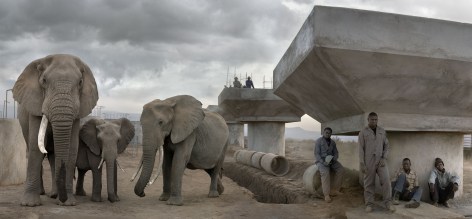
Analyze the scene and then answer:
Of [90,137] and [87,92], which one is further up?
[87,92]

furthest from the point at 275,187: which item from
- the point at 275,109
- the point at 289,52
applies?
the point at 275,109

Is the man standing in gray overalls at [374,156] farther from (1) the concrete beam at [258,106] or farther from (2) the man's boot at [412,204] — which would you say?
(1) the concrete beam at [258,106]

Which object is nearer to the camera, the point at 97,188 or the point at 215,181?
the point at 97,188

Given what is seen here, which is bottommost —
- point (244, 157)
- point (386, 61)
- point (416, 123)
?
point (244, 157)

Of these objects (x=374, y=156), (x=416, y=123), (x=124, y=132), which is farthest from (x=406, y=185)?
(x=124, y=132)

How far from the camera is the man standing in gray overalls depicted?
26.3ft

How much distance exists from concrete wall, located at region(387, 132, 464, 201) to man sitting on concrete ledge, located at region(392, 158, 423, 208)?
44 cm

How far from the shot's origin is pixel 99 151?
29.6ft

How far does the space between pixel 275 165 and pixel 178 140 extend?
22.2 ft

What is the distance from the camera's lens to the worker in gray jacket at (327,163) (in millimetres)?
9203

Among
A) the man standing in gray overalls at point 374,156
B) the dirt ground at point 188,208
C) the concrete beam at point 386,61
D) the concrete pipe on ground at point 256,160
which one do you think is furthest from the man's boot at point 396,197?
the concrete pipe on ground at point 256,160

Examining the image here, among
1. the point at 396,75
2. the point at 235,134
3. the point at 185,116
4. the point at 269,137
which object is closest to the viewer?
the point at 396,75

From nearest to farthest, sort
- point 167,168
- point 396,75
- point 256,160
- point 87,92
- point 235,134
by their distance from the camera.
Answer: point 87,92
point 396,75
point 167,168
point 256,160
point 235,134

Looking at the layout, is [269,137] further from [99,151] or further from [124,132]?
[99,151]
